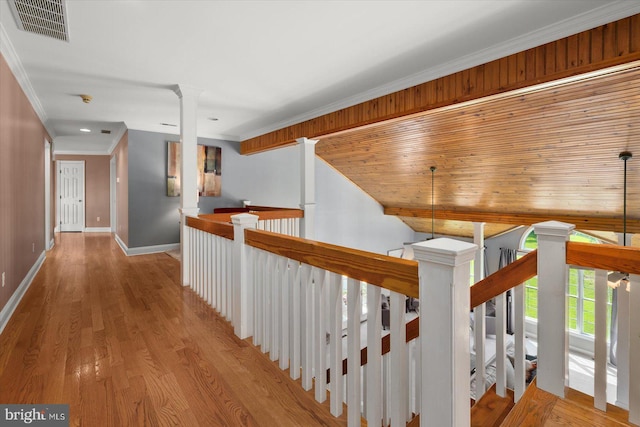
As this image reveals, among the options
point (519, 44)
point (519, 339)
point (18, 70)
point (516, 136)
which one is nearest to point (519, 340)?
point (519, 339)

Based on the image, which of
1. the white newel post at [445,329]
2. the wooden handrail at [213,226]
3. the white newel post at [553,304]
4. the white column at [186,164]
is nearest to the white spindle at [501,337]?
the white newel post at [553,304]

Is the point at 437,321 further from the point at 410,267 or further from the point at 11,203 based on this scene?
the point at 11,203

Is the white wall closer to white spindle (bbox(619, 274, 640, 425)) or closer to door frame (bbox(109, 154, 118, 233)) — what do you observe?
door frame (bbox(109, 154, 118, 233))

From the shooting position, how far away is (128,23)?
7.30ft

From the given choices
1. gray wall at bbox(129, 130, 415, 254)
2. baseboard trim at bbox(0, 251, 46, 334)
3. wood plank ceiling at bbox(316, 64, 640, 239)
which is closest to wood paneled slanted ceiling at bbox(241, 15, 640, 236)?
wood plank ceiling at bbox(316, 64, 640, 239)

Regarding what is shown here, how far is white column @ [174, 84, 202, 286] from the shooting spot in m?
3.36

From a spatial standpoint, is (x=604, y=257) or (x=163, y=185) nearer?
(x=604, y=257)

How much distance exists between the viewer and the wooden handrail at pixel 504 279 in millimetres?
1252

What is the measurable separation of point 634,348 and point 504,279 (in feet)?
1.75

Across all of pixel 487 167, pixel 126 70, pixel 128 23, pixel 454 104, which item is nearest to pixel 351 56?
pixel 454 104

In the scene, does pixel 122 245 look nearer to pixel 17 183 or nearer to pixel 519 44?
pixel 17 183

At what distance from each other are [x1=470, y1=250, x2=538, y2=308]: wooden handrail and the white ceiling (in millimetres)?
1698

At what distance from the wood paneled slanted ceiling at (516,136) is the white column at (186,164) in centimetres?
175

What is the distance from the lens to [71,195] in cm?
807
